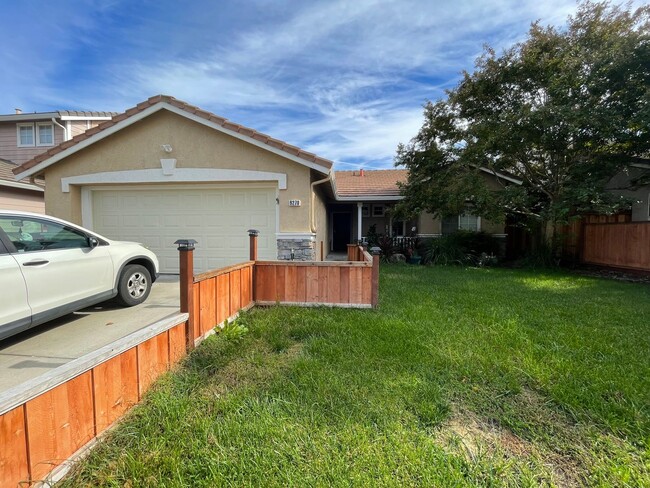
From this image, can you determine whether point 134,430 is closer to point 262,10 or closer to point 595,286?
point 262,10

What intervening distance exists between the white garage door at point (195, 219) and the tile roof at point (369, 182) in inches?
236

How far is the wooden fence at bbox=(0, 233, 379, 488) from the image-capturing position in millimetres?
1631

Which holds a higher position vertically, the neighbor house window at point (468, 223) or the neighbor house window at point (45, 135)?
the neighbor house window at point (45, 135)

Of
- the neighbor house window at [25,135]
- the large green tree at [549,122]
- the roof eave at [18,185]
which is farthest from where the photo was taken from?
the neighbor house window at [25,135]

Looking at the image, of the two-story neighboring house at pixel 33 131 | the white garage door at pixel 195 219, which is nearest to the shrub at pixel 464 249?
the white garage door at pixel 195 219

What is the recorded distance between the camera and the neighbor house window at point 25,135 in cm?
1220

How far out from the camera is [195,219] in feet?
23.0

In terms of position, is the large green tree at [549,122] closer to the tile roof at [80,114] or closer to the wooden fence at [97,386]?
the wooden fence at [97,386]

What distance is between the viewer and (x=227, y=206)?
6.91m

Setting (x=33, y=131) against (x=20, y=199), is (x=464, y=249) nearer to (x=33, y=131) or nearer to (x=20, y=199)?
(x=20, y=199)

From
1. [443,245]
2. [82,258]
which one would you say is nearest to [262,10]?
[82,258]

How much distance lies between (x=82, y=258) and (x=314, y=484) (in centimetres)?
356

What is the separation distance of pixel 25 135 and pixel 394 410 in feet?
55.7

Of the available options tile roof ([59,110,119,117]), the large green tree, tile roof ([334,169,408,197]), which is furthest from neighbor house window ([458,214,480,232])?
tile roof ([59,110,119,117])
